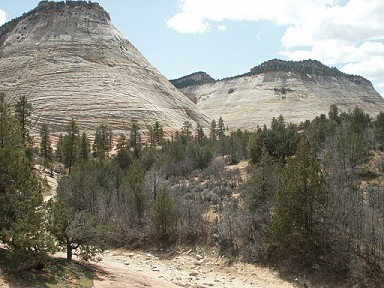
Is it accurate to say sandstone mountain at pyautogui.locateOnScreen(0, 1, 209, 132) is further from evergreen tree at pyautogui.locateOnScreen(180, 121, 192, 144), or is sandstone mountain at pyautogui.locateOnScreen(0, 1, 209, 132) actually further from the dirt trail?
the dirt trail

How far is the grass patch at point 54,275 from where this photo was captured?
1192 cm

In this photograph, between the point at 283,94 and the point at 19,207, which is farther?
the point at 283,94

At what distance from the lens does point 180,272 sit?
59.3 feet

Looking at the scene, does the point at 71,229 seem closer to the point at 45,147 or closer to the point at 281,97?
the point at 45,147

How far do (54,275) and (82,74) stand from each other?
3721 inches

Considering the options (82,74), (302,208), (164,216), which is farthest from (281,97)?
(302,208)

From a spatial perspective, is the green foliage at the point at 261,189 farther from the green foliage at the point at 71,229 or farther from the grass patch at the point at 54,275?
the grass patch at the point at 54,275

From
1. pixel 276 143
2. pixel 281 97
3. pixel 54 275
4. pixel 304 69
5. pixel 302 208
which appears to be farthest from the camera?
pixel 304 69

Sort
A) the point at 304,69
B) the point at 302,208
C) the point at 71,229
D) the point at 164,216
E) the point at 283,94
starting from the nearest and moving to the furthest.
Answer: the point at 71,229, the point at 302,208, the point at 164,216, the point at 283,94, the point at 304,69

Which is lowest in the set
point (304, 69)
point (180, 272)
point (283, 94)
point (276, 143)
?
point (180, 272)

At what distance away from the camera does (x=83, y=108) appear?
90.4 meters

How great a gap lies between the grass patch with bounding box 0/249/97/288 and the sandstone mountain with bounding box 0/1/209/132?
7261 centimetres

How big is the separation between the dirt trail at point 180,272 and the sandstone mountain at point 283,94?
100371 millimetres

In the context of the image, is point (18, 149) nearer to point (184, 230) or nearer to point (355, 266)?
point (184, 230)
